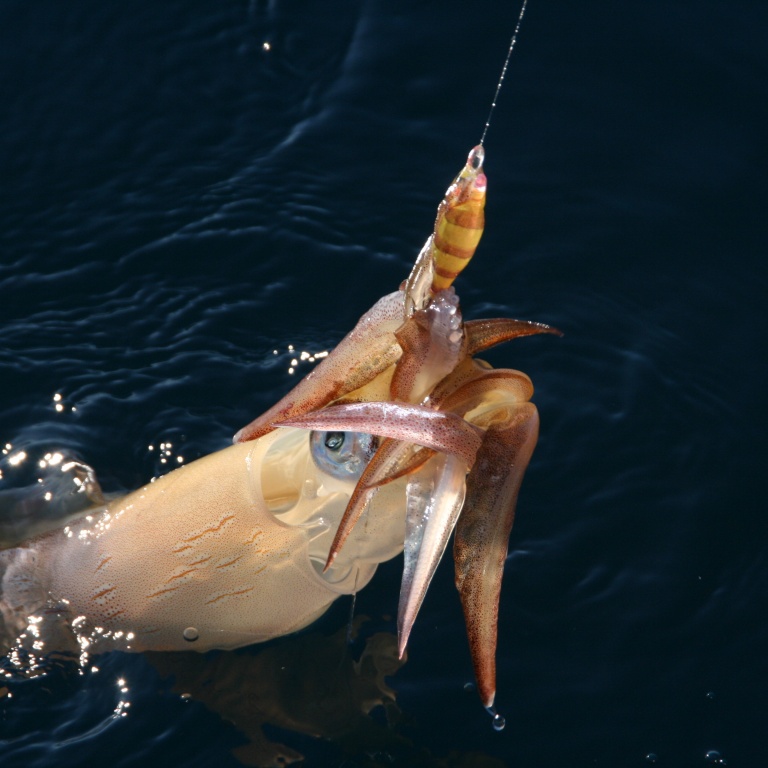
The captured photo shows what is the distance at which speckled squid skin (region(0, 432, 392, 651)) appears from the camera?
3848 mm

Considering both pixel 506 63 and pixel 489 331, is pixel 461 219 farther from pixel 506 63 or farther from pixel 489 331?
pixel 506 63

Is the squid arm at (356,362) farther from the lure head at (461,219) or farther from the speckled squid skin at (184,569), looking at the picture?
the speckled squid skin at (184,569)

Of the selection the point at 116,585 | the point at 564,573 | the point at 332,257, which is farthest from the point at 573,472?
the point at 116,585

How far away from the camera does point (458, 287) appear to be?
6.07 metres

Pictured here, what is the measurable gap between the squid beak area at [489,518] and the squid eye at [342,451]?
537mm

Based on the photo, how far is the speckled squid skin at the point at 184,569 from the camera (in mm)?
3848

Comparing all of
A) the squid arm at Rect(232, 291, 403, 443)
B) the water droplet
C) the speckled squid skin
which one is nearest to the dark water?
the water droplet

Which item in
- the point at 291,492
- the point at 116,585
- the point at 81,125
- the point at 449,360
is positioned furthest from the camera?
the point at 81,125

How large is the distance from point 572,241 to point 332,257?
1426 mm

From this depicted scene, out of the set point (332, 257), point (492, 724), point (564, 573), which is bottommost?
point (492, 724)

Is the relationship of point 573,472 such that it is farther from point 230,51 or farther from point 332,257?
point 230,51

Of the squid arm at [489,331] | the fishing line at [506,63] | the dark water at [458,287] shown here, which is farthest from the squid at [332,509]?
the fishing line at [506,63]

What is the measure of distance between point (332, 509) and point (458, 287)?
2637mm

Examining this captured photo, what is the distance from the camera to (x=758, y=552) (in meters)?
5.05
